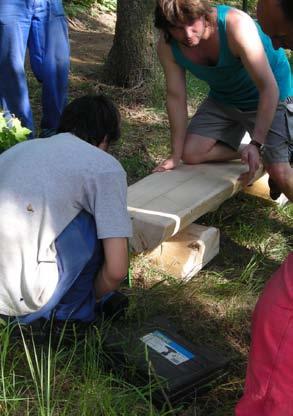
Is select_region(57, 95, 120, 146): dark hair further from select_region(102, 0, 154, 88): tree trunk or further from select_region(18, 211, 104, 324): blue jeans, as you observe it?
select_region(102, 0, 154, 88): tree trunk

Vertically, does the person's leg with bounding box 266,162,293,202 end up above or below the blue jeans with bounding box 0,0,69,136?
below

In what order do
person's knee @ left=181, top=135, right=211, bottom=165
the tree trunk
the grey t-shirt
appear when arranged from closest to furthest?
1. the grey t-shirt
2. person's knee @ left=181, top=135, right=211, bottom=165
3. the tree trunk

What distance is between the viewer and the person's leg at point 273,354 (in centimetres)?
166

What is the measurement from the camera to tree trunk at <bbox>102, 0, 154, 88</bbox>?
5.46m

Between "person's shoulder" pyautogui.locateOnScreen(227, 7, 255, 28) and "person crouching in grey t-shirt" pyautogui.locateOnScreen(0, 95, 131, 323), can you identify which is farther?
"person's shoulder" pyautogui.locateOnScreen(227, 7, 255, 28)

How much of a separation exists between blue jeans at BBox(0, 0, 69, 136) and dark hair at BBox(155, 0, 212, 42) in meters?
1.26

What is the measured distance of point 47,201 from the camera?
224 cm

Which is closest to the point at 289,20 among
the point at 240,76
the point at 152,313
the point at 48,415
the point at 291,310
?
the point at 291,310

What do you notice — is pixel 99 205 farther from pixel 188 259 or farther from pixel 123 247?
pixel 188 259

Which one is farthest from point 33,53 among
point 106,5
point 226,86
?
point 106,5

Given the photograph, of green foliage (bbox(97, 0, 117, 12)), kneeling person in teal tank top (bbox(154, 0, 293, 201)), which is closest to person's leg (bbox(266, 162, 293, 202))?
kneeling person in teal tank top (bbox(154, 0, 293, 201))

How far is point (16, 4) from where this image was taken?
400 centimetres

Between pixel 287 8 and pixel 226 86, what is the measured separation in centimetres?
201

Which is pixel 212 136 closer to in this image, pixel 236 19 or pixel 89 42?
pixel 236 19
